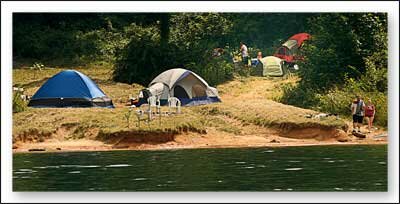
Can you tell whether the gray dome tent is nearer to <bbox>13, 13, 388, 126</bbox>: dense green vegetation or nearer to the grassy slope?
the grassy slope

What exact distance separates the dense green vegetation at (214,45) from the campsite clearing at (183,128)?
3.27 feet

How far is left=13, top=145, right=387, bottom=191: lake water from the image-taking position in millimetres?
13836

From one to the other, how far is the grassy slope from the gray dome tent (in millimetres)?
399

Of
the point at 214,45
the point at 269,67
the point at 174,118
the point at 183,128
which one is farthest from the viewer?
the point at 269,67

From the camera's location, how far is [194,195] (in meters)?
13.5

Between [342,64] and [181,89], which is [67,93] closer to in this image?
[181,89]

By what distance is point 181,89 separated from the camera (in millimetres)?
21109

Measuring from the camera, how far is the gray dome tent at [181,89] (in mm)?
21031

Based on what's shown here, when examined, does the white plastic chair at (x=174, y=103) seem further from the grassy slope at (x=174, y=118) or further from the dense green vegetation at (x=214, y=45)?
the dense green vegetation at (x=214, y=45)

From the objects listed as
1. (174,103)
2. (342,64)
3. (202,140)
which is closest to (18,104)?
(174,103)

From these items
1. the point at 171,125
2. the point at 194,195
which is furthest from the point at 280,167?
the point at 171,125

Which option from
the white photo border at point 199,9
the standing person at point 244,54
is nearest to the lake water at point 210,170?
the white photo border at point 199,9

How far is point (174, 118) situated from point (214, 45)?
5.44m

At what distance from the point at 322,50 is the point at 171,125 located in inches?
176
